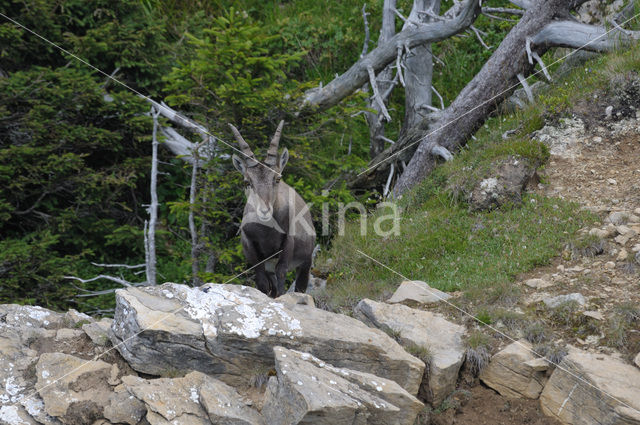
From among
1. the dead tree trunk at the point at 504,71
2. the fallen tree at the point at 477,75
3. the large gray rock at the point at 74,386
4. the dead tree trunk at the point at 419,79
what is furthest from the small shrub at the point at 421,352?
the dead tree trunk at the point at 419,79

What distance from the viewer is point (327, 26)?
18000 millimetres

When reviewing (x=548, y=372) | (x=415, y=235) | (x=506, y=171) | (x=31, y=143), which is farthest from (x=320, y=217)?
(x=548, y=372)

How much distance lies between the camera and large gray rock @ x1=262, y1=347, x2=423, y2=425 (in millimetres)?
5629

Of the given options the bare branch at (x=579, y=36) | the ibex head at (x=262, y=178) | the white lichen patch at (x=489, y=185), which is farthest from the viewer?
the bare branch at (x=579, y=36)

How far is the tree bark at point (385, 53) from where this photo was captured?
12781mm

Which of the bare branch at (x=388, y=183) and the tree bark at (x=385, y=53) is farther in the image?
the bare branch at (x=388, y=183)

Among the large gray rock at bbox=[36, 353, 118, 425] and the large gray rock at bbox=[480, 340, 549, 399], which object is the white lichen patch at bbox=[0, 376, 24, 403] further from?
the large gray rock at bbox=[480, 340, 549, 399]

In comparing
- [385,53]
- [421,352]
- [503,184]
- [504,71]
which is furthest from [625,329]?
[385,53]

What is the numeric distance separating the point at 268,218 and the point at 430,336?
9.52 ft

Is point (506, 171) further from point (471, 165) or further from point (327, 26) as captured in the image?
point (327, 26)

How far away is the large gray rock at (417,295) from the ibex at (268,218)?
1.71 m

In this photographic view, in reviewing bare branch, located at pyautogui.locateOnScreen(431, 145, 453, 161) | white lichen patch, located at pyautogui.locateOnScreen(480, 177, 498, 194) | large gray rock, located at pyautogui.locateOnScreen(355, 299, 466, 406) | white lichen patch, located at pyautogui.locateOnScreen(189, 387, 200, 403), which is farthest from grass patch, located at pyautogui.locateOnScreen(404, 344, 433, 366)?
bare branch, located at pyautogui.locateOnScreen(431, 145, 453, 161)

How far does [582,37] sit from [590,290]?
606 centimetres

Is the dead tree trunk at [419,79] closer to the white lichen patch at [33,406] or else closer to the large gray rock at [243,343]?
the large gray rock at [243,343]
